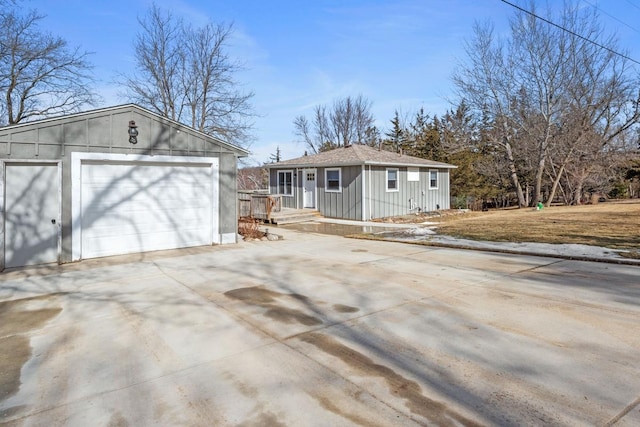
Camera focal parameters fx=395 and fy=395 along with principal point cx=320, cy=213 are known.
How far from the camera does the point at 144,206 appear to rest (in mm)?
9477

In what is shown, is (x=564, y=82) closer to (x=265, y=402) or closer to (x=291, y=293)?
(x=291, y=293)

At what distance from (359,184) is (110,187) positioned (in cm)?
1053

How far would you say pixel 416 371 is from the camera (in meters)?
3.33

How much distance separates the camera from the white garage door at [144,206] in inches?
344

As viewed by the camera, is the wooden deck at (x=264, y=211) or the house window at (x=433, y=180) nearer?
the wooden deck at (x=264, y=211)

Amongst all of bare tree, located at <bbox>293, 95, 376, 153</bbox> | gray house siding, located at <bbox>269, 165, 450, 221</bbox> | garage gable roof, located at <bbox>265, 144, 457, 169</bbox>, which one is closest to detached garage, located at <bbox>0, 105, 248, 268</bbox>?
garage gable roof, located at <bbox>265, 144, 457, 169</bbox>

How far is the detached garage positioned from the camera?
25.9ft

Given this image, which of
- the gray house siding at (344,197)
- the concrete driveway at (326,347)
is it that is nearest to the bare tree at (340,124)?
the gray house siding at (344,197)

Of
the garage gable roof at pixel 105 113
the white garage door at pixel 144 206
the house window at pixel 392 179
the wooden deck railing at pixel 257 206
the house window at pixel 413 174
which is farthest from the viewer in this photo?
the house window at pixel 413 174

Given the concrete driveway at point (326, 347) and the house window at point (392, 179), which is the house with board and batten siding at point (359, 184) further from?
the concrete driveway at point (326, 347)

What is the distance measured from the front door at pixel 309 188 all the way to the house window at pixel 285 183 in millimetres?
1137

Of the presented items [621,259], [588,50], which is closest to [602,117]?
[588,50]

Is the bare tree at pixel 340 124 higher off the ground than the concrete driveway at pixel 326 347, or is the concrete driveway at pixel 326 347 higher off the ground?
the bare tree at pixel 340 124

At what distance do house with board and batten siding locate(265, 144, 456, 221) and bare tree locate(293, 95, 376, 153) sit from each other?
75.1ft
